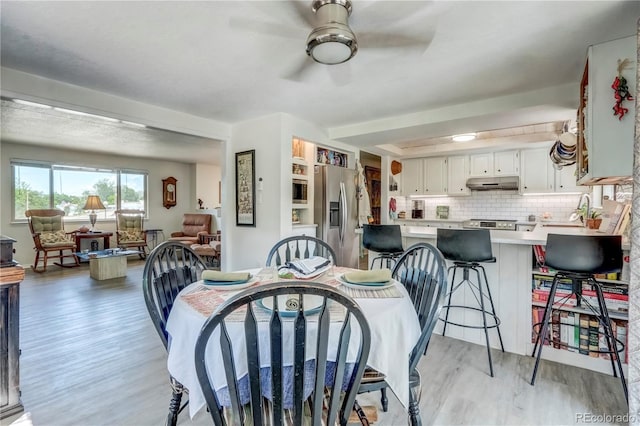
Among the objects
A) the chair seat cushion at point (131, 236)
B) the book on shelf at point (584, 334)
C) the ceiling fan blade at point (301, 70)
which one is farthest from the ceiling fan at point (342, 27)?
the chair seat cushion at point (131, 236)

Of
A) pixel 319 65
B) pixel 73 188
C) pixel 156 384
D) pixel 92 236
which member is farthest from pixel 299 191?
pixel 73 188

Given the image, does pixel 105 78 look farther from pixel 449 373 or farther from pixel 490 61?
pixel 449 373

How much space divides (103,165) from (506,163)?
8205 mm

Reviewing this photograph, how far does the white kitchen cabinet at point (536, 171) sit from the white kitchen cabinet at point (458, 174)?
886 mm

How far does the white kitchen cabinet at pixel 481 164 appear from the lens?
5645 millimetres

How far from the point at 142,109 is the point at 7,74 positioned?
1.06 metres

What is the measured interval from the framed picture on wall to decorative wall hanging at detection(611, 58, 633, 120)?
3.45m

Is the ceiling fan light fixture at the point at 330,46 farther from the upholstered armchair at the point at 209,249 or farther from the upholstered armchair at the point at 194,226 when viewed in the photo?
the upholstered armchair at the point at 194,226

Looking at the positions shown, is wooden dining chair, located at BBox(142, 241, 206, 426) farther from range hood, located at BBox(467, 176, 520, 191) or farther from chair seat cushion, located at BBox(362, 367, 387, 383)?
range hood, located at BBox(467, 176, 520, 191)

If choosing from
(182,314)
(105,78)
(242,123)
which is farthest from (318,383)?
(242,123)

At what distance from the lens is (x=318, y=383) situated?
3.03 ft

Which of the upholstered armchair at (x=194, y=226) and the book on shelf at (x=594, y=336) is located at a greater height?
the upholstered armchair at (x=194, y=226)

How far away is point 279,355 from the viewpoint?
890 mm

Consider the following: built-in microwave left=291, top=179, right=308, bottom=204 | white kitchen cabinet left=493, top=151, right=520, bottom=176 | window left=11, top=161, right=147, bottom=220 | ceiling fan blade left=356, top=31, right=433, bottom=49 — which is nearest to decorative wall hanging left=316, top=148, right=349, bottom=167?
built-in microwave left=291, top=179, right=308, bottom=204
